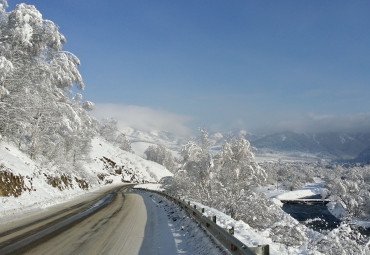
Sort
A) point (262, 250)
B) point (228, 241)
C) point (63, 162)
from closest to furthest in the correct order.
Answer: point (262, 250), point (228, 241), point (63, 162)

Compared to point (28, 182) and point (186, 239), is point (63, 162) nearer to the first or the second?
point (28, 182)

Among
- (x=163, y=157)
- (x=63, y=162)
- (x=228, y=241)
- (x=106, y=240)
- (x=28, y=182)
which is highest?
(x=163, y=157)

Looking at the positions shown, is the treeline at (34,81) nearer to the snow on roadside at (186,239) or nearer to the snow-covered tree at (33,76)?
the snow-covered tree at (33,76)

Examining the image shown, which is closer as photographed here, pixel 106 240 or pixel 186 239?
pixel 106 240

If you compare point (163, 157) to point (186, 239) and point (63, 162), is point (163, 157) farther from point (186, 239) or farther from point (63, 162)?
point (186, 239)

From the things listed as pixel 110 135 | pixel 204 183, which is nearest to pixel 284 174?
pixel 110 135

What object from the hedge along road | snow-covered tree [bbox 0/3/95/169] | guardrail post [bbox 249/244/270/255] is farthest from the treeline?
guardrail post [bbox 249/244/270/255]

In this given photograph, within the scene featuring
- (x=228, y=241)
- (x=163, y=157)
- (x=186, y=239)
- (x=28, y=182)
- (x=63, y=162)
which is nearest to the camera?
(x=228, y=241)

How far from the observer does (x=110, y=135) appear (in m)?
131


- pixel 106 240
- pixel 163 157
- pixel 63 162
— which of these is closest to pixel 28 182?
pixel 63 162

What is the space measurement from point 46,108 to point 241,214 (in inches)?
776

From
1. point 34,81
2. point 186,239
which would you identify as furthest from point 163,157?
point 186,239

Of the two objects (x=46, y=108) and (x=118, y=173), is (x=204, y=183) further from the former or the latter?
(x=118, y=173)

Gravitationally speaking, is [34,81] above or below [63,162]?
above
